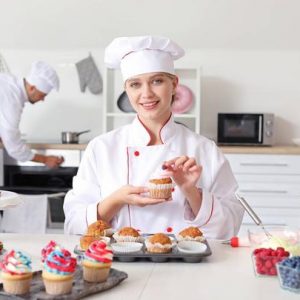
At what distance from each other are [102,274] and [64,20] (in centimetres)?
341

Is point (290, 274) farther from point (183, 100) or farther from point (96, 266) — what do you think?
point (183, 100)

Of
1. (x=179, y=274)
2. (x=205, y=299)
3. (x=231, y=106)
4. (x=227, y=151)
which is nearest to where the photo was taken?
(x=205, y=299)

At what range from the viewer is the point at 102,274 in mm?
1184

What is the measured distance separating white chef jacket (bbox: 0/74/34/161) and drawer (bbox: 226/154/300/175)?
1.49m

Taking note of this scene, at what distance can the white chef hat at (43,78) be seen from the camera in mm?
3705

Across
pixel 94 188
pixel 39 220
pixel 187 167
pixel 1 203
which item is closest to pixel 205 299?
pixel 187 167

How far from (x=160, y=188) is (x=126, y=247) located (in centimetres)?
28

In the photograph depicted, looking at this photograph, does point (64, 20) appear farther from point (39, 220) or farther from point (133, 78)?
point (133, 78)

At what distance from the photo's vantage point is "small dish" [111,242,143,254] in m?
1.40

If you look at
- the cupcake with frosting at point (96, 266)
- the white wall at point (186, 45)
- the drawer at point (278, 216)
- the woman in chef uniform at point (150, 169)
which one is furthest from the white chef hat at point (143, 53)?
the white wall at point (186, 45)

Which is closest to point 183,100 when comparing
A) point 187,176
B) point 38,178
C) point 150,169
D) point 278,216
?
point 278,216

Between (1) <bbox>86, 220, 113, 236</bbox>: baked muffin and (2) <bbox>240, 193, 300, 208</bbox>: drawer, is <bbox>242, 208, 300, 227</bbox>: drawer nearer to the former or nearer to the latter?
(2) <bbox>240, 193, 300, 208</bbox>: drawer

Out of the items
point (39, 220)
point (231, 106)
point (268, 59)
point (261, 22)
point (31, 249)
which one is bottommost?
point (39, 220)

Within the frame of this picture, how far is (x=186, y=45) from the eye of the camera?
4395 mm
